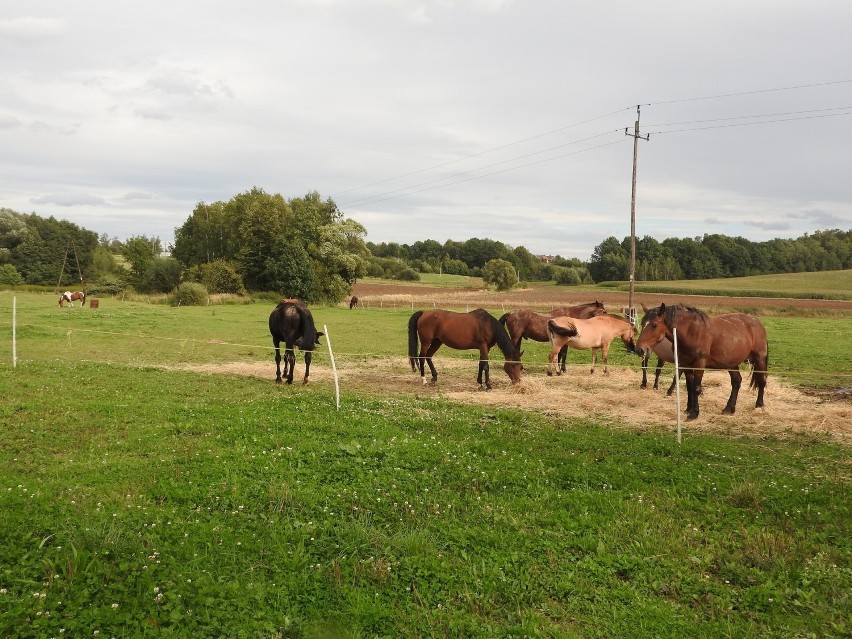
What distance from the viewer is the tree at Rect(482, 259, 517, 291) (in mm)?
76688

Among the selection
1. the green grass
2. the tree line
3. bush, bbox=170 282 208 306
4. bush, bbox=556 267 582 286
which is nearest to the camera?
bush, bbox=170 282 208 306

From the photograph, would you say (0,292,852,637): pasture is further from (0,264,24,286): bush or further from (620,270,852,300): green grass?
(0,264,24,286): bush

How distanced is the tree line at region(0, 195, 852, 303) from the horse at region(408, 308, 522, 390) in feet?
114

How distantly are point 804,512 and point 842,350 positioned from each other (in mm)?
18469

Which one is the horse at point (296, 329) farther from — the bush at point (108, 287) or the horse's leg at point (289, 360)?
the bush at point (108, 287)

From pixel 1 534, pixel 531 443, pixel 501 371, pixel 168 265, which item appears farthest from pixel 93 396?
pixel 168 265

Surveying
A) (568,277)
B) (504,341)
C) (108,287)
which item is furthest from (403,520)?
(568,277)

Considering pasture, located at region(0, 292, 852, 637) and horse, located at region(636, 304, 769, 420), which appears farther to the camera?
horse, located at region(636, 304, 769, 420)

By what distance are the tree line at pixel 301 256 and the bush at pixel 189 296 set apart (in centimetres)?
588

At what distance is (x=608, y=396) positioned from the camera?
1280 cm

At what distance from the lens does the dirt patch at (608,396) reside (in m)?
10.4

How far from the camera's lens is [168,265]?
6228 centimetres

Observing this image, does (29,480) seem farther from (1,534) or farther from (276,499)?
(276,499)

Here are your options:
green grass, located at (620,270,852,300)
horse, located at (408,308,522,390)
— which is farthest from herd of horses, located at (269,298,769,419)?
green grass, located at (620,270,852,300)
